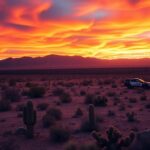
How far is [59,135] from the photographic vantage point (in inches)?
717

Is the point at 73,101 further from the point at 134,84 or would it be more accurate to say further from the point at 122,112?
the point at 134,84

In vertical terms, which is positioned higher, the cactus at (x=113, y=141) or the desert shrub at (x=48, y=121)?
the cactus at (x=113, y=141)

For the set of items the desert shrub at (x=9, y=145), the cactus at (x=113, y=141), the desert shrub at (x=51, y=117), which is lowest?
the desert shrub at (x=9, y=145)

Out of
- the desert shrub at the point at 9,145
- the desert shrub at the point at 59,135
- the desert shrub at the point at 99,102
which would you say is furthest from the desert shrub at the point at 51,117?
the desert shrub at the point at 99,102

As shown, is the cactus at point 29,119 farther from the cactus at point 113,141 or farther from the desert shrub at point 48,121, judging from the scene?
the cactus at point 113,141

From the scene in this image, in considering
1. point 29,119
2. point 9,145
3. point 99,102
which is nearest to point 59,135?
point 29,119

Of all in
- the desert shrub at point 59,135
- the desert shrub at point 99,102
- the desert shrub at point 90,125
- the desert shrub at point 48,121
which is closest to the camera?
the desert shrub at point 59,135

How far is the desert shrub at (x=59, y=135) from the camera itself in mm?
18172

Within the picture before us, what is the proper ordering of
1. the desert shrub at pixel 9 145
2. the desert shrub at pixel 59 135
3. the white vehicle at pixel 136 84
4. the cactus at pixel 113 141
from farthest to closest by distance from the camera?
1. the white vehicle at pixel 136 84
2. the desert shrub at pixel 59 135
3. the desert shrub at pixel 9 145
4. the cactus at pixel 113 141

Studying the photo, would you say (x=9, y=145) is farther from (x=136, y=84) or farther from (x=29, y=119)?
(x=136, y=84)

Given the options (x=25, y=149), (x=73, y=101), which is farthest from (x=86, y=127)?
(x=73, y=101)

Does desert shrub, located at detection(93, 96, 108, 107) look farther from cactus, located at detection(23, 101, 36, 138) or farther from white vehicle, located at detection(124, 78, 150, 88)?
white vehicle, located at detection(124, 78, 150, 88)

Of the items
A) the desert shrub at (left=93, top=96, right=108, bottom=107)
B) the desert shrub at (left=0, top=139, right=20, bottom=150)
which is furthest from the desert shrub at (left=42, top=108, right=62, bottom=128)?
the desert shrub at (left=93, top=96, right=108, bottom=107)

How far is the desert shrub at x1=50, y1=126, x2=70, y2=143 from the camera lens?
18.2 metres
